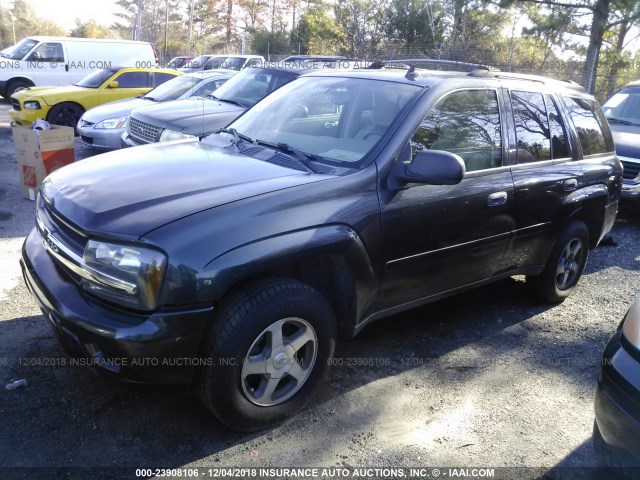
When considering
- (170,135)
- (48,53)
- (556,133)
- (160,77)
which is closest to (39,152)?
(170,135)

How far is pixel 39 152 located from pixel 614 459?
253 inches

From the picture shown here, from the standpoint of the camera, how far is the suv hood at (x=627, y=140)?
25.2 feet

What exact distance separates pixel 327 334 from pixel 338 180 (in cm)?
82

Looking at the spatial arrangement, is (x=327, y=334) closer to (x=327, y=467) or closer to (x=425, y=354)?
(x=327, y=467)

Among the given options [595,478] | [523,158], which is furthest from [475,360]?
[523,158]

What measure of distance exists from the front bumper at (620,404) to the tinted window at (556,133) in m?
2.16

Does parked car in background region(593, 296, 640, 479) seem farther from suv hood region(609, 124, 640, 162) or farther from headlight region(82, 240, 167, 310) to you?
suv hood region(609, 124, 640, 162)

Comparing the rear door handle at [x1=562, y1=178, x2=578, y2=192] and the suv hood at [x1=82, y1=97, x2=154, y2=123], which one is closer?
the rear door handle at [x1=562, y1=178, x2=578, y2=192]

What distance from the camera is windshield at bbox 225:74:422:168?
132 inches

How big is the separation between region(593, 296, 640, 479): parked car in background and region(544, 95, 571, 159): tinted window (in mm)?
2017

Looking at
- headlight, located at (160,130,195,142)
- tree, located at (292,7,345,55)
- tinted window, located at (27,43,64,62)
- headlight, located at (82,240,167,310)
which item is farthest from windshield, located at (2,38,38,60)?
tree, located at (292,7,345,55)

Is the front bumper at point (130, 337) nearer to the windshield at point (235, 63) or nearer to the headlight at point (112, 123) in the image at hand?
the headlight at point (112, 123)

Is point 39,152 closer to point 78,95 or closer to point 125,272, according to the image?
point 125,272

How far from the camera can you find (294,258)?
107 inches
